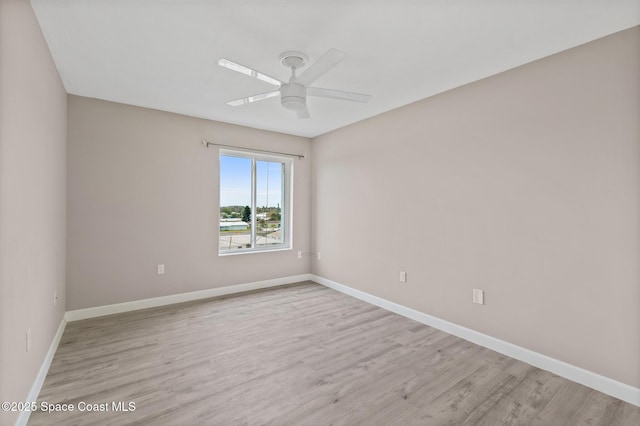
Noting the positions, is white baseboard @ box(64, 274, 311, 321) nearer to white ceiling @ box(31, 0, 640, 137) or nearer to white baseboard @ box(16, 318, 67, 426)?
white baseboard @ box(16, 318, 67, 426)

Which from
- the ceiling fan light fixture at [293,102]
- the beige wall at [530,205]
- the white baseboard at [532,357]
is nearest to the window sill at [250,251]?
the beige wall at [530,205]

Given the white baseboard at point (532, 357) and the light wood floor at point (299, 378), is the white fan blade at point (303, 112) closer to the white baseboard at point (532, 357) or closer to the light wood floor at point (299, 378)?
the light wood floor at point (299, 378)

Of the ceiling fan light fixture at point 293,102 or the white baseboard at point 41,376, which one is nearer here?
the white baseboard at point 41,376

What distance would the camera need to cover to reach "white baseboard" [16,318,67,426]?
166cm

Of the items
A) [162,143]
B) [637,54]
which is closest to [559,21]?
[637,54]

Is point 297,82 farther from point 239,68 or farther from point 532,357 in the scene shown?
point 532,357

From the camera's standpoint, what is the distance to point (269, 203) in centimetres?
480

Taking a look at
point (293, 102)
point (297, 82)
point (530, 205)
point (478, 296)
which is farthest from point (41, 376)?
point (530, 205)

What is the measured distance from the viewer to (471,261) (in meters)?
2.85

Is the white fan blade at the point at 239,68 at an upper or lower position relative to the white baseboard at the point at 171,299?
upper

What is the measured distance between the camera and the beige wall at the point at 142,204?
3.26 metres

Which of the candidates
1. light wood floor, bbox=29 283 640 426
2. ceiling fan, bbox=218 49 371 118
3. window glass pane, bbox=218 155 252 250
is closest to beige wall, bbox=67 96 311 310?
window glass pane, bbox=218 155 252 250

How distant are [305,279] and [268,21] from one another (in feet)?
12.8

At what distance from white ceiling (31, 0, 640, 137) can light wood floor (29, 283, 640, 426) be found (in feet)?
8.00
